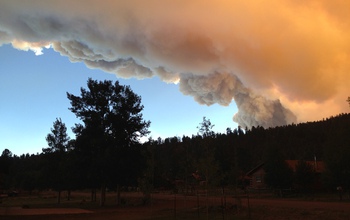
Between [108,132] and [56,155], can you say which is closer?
[108,132]

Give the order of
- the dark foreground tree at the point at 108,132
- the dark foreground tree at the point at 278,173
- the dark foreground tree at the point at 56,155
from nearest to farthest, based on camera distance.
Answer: the dark foreground tree at the point at 108,132
the dark foreground tree at the point at 278,173
the dark foreground tree at the point at 56,155

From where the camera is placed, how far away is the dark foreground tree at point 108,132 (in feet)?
136

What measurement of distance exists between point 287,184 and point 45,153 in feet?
142

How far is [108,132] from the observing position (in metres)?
44.2

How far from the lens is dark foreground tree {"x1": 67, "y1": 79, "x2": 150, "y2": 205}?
4153 cm

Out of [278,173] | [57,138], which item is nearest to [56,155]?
[57,138]

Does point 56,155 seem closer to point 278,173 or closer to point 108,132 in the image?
point 108,132

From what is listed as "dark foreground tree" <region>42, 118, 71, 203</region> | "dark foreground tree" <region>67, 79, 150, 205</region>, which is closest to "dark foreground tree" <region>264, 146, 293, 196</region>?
"dark foreground tree" <region>67, 79, 150, 205</region>

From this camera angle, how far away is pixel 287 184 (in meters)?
49.8

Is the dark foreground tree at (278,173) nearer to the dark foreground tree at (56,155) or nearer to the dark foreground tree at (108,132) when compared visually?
the dark foreground tree at (108,132)

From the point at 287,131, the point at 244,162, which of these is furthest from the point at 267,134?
the point at 244,162

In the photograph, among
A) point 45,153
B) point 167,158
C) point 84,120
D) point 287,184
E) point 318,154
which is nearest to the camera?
point 84,120

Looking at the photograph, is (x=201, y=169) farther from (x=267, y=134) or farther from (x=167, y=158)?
(x=267, y=134)

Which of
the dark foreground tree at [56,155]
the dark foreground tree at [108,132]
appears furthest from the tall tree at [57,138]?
the dark foreground tree at [108,132]
